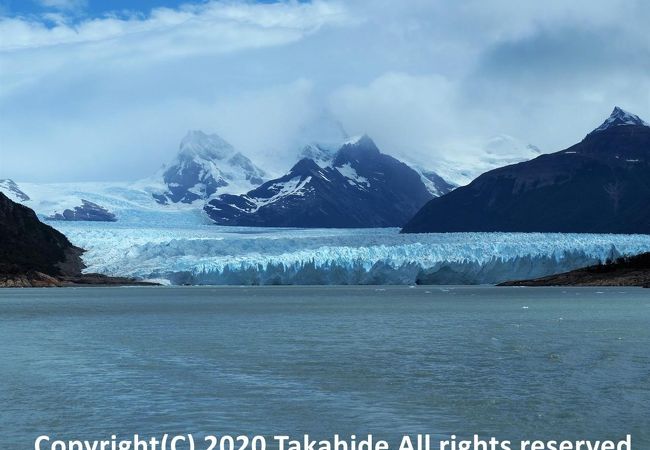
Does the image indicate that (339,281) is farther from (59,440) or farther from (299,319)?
(59,440)

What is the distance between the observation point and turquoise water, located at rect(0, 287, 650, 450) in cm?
1571

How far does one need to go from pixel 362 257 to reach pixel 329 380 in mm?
69584

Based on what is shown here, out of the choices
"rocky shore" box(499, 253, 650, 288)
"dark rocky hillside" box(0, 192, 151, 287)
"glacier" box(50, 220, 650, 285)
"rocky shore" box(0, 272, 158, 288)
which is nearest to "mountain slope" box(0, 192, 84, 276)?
"dark rocky hillside" box(0, 192, 151, 287)

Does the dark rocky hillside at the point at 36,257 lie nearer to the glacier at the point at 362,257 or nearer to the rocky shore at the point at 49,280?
the rocky shore at the point at 49,280

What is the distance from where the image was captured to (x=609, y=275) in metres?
97.0

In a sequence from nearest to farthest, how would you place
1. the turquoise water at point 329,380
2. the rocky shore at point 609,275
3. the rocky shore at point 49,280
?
the turquoise water at point 329,380
the rocky shore at point 609,275
the rocky shore at point 49,280

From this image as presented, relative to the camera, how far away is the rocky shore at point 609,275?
9638 cm

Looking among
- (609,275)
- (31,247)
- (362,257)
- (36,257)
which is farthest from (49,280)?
(609,275)

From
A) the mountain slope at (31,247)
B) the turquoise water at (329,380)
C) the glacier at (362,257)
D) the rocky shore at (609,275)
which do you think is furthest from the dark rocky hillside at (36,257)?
the turquoise water at (329,380)

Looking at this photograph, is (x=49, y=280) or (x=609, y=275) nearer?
(x=609, y=275)

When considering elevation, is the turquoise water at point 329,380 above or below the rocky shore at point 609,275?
below

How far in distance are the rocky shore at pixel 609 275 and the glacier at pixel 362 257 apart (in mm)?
2854

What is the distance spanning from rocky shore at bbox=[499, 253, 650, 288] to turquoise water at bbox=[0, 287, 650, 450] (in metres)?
58.9

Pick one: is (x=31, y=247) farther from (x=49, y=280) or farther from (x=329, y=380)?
(x=329, y=380)
